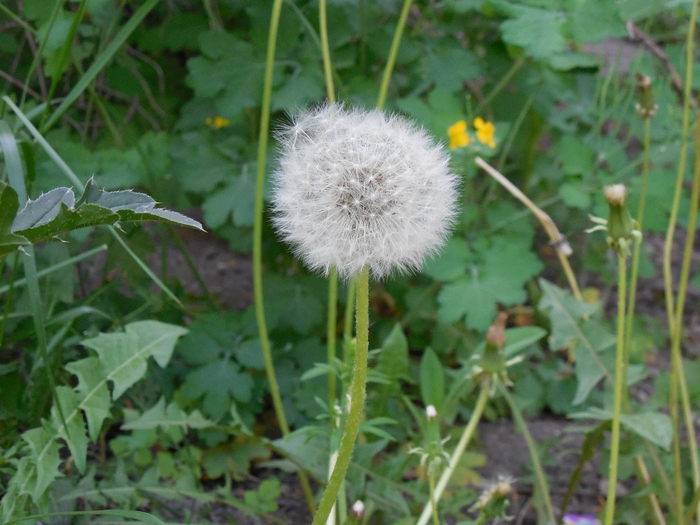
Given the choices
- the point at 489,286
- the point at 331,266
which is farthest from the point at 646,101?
the point at 331,266

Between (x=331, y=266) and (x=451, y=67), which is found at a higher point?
(x=451, y=67)

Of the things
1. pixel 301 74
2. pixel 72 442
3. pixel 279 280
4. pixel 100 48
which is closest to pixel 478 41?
pixel 301 74

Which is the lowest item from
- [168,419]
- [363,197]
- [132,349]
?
[168,419]

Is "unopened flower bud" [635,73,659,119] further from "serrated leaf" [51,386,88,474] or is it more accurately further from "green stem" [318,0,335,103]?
"serrated leaf" [51,386,88,474]

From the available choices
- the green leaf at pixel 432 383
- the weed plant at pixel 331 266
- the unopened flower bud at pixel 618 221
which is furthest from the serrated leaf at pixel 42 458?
the unopened flower bud at pixel 618 221

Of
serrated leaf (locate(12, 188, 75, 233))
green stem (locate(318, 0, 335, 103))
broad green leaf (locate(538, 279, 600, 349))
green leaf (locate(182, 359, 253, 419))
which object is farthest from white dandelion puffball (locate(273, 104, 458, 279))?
green leaf (locate(182, 359, 253, 419))

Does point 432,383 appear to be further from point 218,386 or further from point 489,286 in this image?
point 218,386

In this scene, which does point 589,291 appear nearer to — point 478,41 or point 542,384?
point 542,384

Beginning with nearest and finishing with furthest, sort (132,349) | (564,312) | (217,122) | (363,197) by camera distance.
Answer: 1. (363,197)
2. (132,349)
3. (564,312)
4. (217,122)

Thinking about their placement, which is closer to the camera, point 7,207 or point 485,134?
point 7,207
